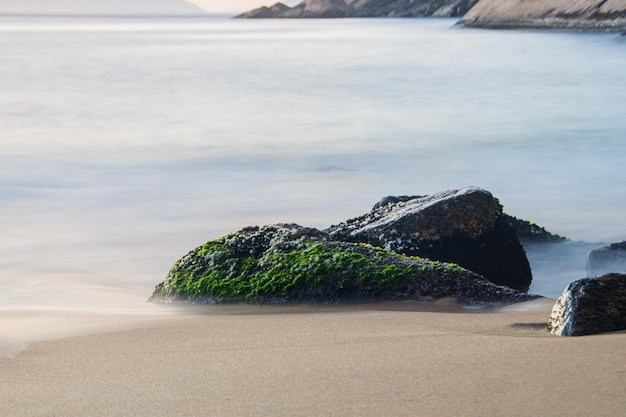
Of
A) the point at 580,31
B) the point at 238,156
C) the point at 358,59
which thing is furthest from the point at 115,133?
the point at 580,31

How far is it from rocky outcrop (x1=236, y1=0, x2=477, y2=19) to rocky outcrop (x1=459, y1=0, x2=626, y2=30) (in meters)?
23.9

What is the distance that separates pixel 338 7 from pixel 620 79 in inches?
3465

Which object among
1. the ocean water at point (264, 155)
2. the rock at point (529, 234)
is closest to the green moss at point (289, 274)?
the ocean water at point (264, 155)

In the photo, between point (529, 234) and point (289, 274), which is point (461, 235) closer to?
point (289, 274)

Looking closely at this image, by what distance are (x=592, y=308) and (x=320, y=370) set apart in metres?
1.23

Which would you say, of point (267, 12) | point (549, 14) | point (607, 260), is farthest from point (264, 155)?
point (267, 12)

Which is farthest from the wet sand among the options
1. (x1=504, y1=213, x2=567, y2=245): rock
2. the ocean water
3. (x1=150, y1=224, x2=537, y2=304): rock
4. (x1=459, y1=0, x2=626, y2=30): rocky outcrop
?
(x1=459, y1=0, x2=626, y2=30): rocky outcrop

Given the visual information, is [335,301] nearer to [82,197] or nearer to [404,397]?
[404,397]

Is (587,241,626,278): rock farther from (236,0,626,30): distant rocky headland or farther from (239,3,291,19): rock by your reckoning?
(239,3,291,19): rock

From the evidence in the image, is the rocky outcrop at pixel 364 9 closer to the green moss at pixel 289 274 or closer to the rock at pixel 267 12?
the rock at pixel 267 12

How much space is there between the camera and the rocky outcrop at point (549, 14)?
4469 centimetres

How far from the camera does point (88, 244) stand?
25.8 feet

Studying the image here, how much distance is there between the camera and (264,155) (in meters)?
13.7

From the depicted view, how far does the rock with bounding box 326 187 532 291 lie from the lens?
17.6ft
